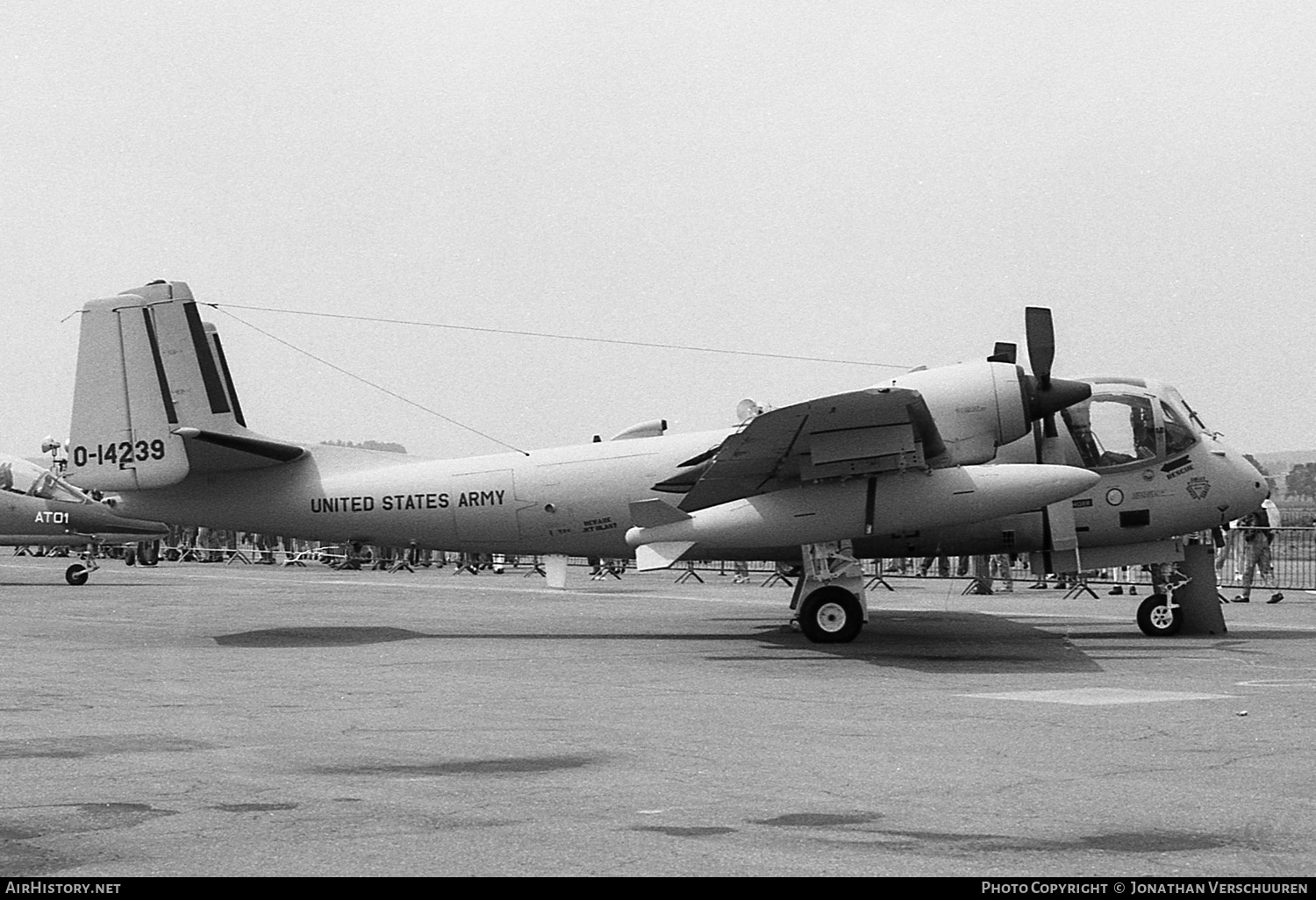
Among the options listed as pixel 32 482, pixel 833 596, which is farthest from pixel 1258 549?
pixel 32 482

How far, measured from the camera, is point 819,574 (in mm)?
17938

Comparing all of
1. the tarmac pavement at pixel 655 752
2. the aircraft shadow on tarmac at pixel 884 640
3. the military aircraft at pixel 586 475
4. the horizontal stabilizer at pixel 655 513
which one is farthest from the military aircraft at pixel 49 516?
the horizontal stabilizer at pixel 655 513

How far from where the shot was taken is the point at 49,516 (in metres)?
33.9

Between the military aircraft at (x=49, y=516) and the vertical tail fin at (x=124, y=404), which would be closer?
the vertical tail fin at (x=124, y=404)

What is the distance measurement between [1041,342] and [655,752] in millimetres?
9988

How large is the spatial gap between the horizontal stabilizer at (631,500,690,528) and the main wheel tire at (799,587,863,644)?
2.00 meters

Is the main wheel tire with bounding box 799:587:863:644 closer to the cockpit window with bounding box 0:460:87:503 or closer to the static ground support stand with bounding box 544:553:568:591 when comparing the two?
the static ground support stand with bounding box 544:553:568:591

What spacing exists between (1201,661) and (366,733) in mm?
9893

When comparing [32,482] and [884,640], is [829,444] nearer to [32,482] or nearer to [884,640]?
[884,640]

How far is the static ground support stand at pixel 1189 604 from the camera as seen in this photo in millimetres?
19109

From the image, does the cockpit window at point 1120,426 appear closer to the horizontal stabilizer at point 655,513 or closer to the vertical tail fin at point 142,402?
the horizontal stabilizer at point 655,513

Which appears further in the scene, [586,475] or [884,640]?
[586,475]

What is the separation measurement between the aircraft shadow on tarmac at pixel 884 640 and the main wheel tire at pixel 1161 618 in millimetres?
1133

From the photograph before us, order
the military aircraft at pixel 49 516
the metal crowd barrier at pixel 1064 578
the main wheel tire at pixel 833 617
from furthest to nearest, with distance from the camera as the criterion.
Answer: the military aircraft at pixel 49 516, the metal crowd barrier at pixel 1064 578, the main wheel tire at pixel 833 617
